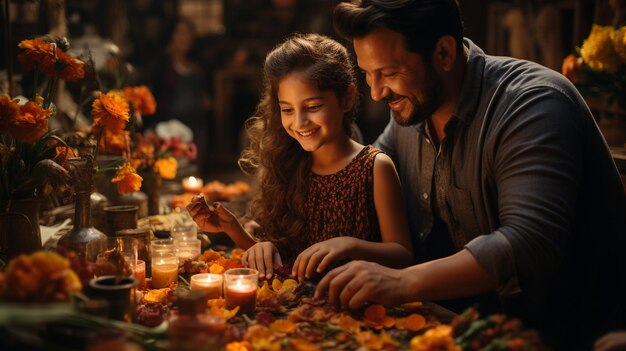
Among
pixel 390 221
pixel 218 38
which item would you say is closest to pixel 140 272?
pixel 390 221

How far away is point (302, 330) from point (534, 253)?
702 mm

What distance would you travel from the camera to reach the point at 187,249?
8.09 feet

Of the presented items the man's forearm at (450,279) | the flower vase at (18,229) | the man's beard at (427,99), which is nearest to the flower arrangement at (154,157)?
the flower vase at (18,229)

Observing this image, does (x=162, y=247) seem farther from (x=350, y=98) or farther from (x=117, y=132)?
(x=350, y=98)

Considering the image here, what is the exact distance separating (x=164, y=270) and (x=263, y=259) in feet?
1.14

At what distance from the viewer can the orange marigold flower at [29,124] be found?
1.94 m

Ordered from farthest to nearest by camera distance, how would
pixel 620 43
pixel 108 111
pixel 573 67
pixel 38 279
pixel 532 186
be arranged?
pixel 573 67
pixel 620 43
pixel 108 111
pixel 532 186
pixel 38 279

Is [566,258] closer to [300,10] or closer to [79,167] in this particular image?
[79,167]

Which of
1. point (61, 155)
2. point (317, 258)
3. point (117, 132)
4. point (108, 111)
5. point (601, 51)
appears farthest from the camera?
point (601, 51)

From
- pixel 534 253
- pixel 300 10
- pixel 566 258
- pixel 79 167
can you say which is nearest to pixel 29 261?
pixel 79 167

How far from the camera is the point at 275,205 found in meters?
2.73

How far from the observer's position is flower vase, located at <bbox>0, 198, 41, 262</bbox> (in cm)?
208

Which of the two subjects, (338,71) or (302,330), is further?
(338,71)

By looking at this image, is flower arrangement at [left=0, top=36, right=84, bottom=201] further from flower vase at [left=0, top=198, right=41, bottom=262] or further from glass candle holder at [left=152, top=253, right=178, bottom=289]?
glass candle holder at [left=152, top=253, right=178, bottom=289]
